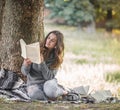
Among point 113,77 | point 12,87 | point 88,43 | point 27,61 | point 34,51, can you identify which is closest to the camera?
point 34,51

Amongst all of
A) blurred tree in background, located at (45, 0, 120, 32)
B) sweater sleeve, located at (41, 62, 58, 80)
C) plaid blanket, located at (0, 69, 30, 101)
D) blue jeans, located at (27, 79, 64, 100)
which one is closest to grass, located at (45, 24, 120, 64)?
blurred tree in background, located at (45, 0, 120, 32)

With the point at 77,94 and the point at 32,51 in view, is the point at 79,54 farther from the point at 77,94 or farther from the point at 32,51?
the point at 32,51

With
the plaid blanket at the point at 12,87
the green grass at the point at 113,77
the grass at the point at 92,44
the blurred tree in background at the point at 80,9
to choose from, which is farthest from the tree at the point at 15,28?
the grass at the point at 92,44

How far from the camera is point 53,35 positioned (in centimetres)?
773

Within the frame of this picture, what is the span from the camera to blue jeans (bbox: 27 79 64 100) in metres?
7.73

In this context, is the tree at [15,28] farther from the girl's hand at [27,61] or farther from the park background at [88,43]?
the park background at [88,43]

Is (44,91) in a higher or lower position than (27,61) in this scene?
lower

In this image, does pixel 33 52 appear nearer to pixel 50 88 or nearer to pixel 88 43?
pixel 50 88

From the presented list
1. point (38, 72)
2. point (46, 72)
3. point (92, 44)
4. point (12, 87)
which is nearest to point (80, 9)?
point (92, 44)

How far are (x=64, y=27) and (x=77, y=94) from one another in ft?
55.3

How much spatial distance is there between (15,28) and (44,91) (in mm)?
1269

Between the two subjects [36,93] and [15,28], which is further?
[15,28]

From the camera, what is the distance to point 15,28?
8539mm

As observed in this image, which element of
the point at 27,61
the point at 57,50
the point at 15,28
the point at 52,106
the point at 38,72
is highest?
the point at 15,28
